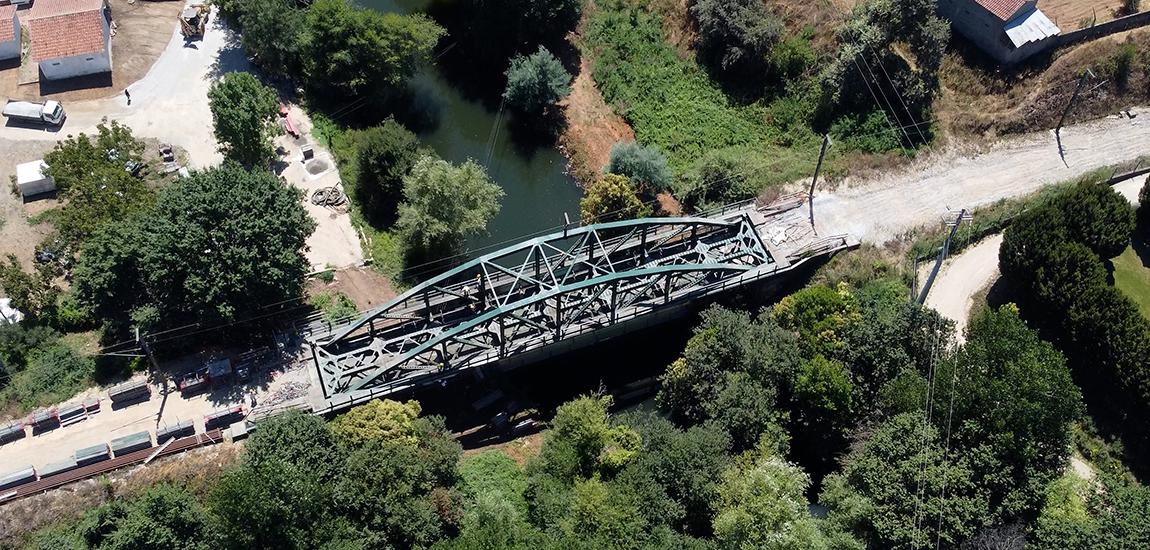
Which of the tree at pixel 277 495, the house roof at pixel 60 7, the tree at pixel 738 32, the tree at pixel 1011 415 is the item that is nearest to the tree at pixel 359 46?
the house roof at pixel 60 7

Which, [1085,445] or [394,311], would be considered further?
[394,311]

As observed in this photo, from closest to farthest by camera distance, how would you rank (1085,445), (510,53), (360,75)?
1. (1085,445)
2. (360,75)
3. (510,53)

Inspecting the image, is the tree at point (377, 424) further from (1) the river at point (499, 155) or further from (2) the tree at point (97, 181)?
(2) the tree at point (97, 181)

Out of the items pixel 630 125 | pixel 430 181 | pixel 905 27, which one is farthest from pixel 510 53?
pixel 905 27

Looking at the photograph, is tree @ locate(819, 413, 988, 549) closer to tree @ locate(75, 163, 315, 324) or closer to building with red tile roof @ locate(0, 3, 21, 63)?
tree @ locate(75, 163, 315, 324)

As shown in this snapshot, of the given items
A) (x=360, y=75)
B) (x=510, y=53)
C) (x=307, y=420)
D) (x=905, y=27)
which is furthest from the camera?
(x=510, y=53)

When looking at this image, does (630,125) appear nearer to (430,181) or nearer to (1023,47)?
(430,181)
